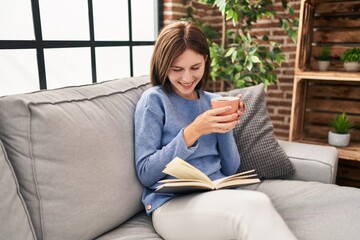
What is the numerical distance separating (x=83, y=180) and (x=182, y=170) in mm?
304

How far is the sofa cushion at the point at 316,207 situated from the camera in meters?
1.05

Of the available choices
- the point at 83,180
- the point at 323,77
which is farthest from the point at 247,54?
the point at 83,180

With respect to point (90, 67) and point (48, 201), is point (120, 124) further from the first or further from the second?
point (90, 67)

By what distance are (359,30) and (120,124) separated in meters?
1.72

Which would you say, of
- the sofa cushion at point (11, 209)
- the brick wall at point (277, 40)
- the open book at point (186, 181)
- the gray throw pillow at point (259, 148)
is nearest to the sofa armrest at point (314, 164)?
the gray throw pillow at point (259, 148)

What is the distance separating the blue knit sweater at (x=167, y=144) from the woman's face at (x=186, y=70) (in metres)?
0.06

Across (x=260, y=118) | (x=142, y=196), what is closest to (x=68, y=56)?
(x=142, y=196)

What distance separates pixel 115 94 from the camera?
1.27 meters

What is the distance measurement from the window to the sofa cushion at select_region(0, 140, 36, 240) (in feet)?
2.11

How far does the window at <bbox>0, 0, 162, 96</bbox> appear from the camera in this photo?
135cm

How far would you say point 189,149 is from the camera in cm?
107

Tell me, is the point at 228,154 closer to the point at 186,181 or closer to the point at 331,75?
the point at 186,181

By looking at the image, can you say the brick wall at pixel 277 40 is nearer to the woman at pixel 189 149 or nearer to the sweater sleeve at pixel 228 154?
the woman at pixel 189 149

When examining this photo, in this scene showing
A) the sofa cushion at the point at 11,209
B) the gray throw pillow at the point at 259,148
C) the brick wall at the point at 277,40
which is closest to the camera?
the sofa cushion at the point at 11,209
